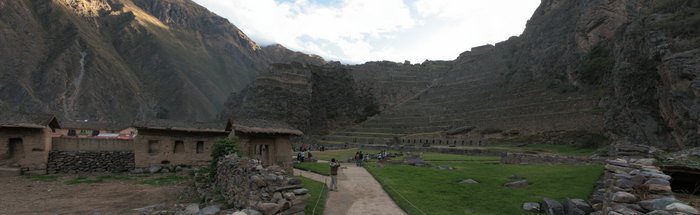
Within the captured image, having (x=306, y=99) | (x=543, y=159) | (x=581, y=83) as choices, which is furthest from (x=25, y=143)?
(x=306, y=99)

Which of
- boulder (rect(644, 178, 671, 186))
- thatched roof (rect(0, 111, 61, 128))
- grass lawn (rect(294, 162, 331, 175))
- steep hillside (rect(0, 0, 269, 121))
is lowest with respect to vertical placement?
grass lawn (rect(294, 162, 331, 175))

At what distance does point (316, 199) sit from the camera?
43.7ft

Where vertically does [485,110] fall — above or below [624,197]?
above

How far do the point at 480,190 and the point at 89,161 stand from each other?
71.5ft

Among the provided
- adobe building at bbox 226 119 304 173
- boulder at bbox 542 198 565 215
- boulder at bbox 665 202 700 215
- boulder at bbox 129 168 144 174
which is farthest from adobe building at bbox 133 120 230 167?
boulder at bbox 665 202 700 215

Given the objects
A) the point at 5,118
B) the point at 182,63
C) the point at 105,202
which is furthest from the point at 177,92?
the point at 105,202

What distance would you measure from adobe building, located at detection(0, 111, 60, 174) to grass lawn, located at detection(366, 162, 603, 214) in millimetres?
18760

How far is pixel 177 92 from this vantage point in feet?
448

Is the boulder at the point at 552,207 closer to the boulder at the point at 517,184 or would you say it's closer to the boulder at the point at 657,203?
the boulder at the point at 517,184

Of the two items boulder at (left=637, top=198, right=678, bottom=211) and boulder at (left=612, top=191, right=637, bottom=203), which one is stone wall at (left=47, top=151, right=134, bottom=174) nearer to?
boulder at (left=612, top=191, right=637, bottom=203)

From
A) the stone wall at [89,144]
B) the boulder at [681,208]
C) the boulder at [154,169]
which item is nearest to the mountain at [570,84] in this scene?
the boulder at [681,208]

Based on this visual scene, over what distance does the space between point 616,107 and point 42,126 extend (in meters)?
46.3

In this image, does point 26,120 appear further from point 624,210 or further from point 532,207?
point 624,210

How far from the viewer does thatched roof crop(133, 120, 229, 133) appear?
2341 centimetres
